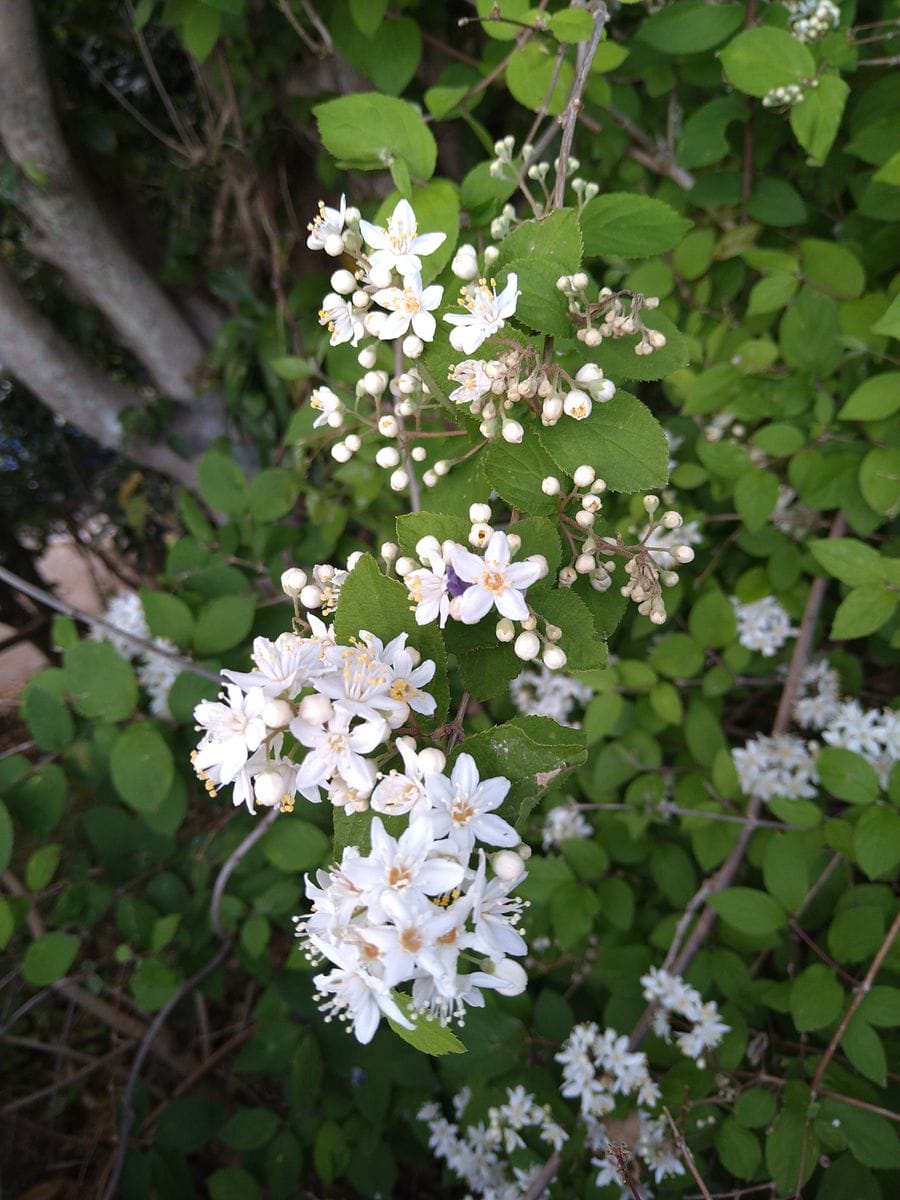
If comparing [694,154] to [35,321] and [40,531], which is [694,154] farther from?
[40,531]

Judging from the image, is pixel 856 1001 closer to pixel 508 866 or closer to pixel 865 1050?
pixel 865 1050

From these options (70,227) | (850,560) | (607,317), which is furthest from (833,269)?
(70,227)

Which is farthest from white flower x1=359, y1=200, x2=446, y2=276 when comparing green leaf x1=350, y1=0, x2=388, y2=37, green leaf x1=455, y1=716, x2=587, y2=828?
green leaf x1=350, y1=0, x2=388, y2=37

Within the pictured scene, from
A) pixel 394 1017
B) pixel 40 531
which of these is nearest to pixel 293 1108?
pixel 394 1017

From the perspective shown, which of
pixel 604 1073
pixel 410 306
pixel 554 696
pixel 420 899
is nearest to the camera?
pixel 420 899

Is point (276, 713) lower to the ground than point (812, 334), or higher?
higher

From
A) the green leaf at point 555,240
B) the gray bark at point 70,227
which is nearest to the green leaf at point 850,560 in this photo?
the green leaf at point 555,240

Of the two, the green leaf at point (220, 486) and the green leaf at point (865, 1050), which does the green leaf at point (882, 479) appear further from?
the green leaf at point (220, 486)
